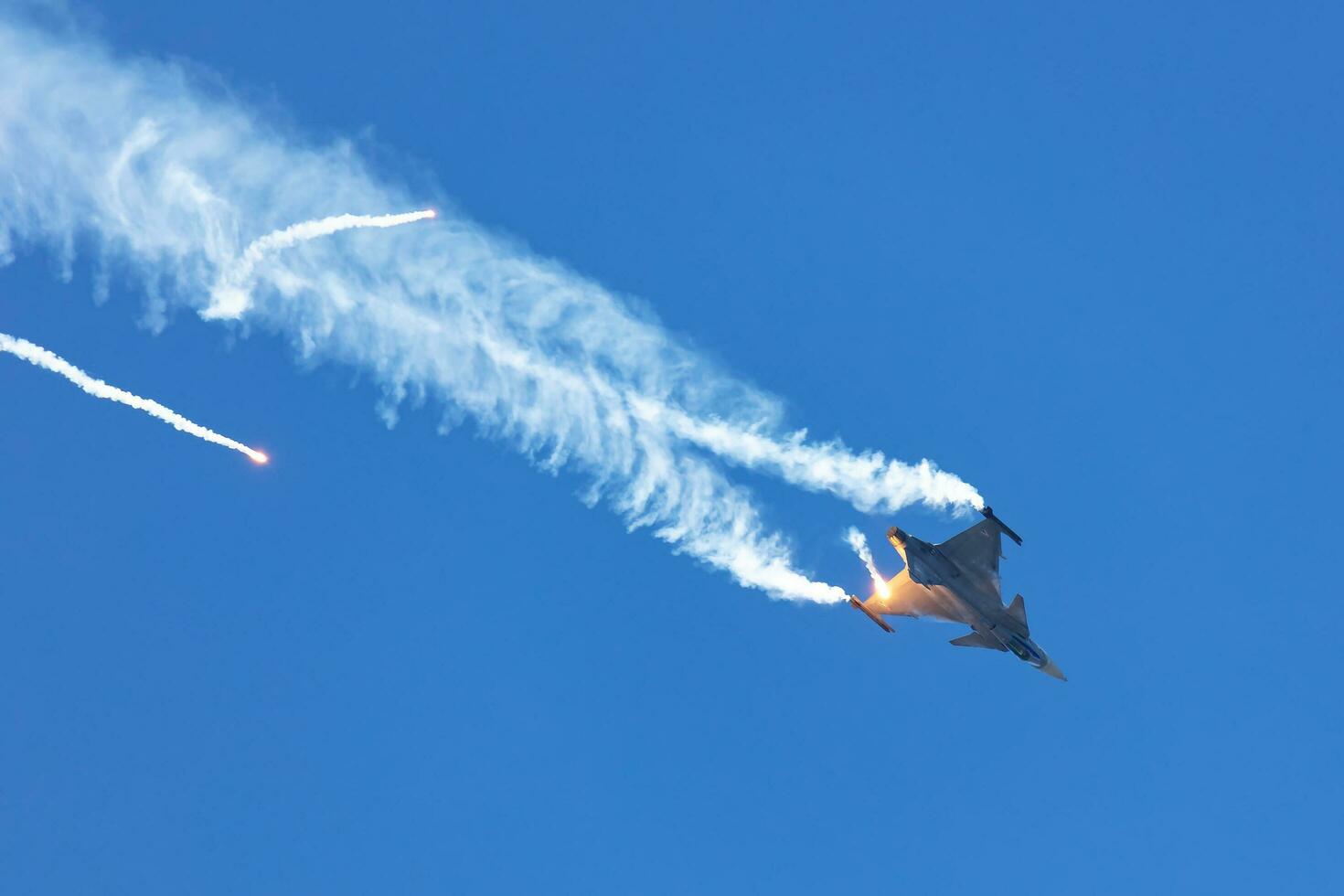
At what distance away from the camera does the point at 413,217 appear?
6788 cm

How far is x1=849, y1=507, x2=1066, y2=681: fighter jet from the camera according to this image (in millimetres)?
66688

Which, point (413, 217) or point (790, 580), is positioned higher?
point (413, 217)

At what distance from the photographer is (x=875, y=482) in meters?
68.4

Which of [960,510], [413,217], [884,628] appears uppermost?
[413,217]

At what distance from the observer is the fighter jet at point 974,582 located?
2625 inches

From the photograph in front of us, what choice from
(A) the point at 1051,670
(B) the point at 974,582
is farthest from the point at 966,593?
(A) the point at 1051,670

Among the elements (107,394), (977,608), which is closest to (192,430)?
(107,394)

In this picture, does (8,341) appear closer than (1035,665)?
Yes

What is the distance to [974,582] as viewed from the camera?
221 feet

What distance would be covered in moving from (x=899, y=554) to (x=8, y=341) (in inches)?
1608

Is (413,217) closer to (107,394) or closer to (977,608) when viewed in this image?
(107,394)

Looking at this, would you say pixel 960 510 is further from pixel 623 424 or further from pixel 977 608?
pixel 623 424

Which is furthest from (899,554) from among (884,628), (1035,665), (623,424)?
(623,424)

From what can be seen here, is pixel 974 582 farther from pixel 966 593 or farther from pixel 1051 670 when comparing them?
pixel 1051 670
